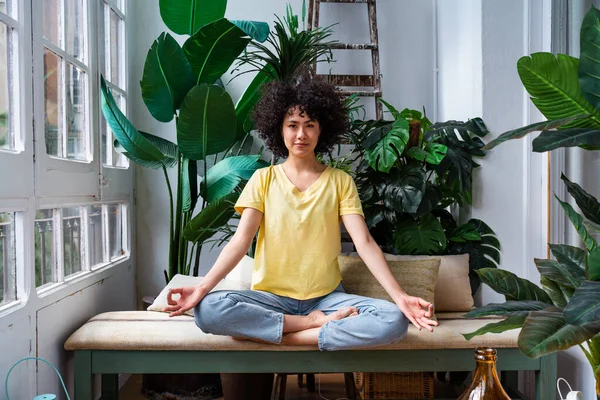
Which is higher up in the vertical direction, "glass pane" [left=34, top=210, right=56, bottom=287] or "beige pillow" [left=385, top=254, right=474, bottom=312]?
"glass pane" [left=34, top=210, right=56, bottom=287]

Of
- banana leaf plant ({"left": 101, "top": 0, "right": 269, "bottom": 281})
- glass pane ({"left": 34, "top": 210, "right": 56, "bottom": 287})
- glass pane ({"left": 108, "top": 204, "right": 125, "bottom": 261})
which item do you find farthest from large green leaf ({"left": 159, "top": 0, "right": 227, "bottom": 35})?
glass pane ({"left": 34, "top": 210, "right": 56, "bottom": 287})

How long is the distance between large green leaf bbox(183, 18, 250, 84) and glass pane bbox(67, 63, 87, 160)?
447mm

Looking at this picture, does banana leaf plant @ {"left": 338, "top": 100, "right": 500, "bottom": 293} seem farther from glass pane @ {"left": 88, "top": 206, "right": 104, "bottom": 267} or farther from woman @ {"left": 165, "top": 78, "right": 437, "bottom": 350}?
glass pane @ {"left": 88, "top": 206, "right": 104, "bottom": 267}

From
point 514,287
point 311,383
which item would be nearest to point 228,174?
point 311,383

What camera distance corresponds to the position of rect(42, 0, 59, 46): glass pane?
6.65 ft

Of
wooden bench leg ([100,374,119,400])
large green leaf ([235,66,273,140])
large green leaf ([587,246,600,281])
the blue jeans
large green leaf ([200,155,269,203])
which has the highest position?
large green leaf ([235,66,273,140])

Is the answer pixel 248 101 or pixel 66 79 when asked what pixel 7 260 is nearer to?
pixel 66 79

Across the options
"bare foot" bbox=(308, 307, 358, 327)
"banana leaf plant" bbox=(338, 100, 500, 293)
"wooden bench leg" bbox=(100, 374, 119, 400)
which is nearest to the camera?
"bare foot" bbox=(308, 307, 358, 327)

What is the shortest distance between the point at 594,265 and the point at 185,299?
4.05 feet

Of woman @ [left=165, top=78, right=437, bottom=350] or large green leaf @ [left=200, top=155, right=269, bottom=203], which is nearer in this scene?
woman @ [left=165, top=78, right=437, bottom=350]

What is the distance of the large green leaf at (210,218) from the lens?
2.37m

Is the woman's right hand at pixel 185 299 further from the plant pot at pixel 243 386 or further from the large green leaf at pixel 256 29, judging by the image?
the large green leaf at pixel 256 29

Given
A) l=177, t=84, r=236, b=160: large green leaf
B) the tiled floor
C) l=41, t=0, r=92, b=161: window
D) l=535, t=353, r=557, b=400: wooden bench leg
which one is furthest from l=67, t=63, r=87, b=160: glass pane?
l=535, t=353, r=557, b=400: wooden bench leg

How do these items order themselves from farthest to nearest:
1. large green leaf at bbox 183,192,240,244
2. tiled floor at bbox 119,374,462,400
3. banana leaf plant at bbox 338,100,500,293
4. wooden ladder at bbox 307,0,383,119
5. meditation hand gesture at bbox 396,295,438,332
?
1. wooden ladder at bbox 307,0,383,119
2. tiled floor at bbox 119,374,462,400
3. banana leaf plant at bbox 338,100,500,293
4. large green leaf at bbox 183,192,240,244
5. meditation hand gesture at bbox 396,295,438,332
